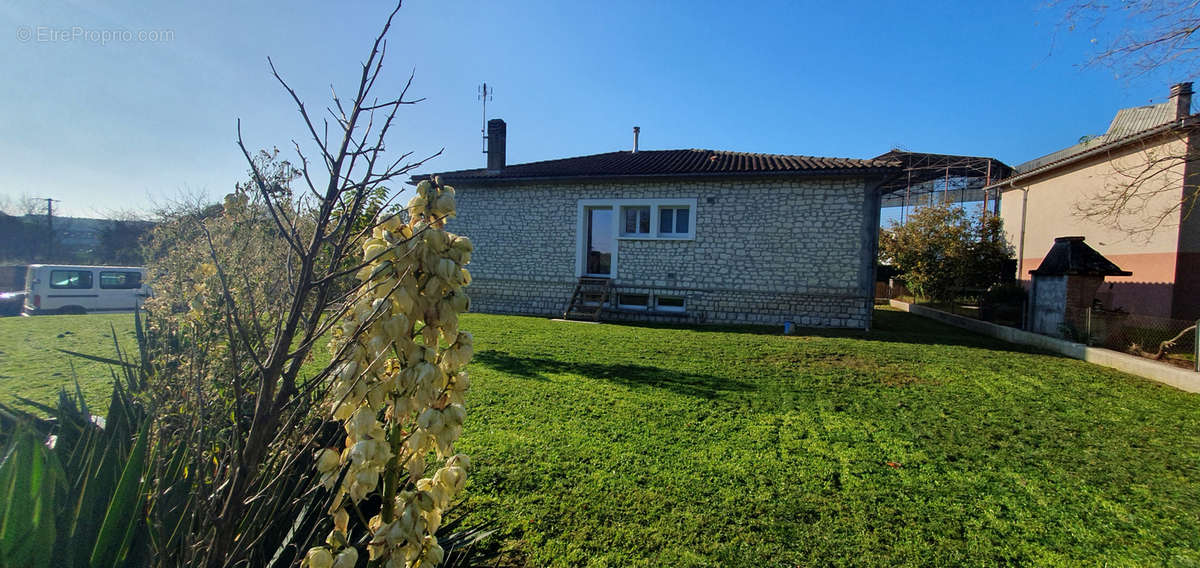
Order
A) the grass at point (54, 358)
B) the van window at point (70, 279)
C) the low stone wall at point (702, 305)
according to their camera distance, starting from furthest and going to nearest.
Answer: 1. the van window at point (70, 279)
2. the low stone wall at point (702, 305)
3. the grass at point (54, 358)

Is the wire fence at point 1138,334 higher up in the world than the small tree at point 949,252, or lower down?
lower down

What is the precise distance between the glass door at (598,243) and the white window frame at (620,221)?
0.77 feet

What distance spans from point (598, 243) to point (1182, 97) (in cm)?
1576

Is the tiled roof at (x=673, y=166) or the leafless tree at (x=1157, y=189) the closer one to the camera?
the leafless tree at (x=1157, y=189)

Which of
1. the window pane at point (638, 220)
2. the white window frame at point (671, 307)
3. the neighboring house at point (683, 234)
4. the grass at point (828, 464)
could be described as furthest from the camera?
the window pane at point (638, 220)

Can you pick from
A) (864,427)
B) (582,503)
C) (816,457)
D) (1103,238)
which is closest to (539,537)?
(582,503)

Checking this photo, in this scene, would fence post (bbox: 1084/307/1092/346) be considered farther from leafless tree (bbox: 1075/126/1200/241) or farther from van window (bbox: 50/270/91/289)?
van window (bbox: 50/270/91/289)

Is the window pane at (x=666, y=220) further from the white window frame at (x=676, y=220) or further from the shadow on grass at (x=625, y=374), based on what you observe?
the shadow on grass at (x=625, y=374)

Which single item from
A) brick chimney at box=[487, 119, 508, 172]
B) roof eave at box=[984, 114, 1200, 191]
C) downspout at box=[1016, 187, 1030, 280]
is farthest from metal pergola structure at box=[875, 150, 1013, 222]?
brick chimney at box=[487, 119, 508, 172]

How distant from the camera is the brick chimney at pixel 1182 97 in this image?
11.1 metres

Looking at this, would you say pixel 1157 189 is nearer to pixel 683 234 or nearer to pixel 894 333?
pixel 894 333

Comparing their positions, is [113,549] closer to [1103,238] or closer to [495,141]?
[495,141]

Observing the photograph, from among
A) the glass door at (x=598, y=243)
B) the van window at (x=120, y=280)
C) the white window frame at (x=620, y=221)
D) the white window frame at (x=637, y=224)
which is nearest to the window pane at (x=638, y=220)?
the white window frame at (x=637, y=224)

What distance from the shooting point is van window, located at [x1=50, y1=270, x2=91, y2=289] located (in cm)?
1450
